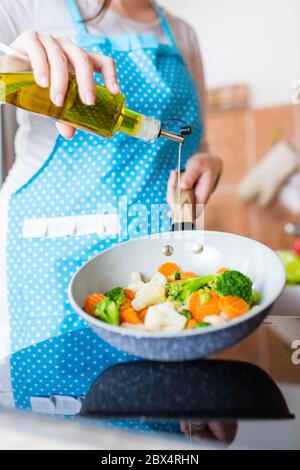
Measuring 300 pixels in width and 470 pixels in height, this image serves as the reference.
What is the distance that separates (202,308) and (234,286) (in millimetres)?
41

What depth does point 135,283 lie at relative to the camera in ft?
1.88

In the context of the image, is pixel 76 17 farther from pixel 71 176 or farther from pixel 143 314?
pixel 143 314

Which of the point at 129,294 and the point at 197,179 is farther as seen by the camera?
the point at 197,179

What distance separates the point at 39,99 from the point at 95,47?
0.74 feet

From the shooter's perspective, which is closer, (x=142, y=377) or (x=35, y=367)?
(x=142, y=377)

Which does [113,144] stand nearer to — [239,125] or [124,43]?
[124,43]

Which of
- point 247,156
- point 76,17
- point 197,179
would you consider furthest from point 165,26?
point 247,156

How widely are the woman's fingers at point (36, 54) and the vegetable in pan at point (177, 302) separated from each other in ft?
0.77

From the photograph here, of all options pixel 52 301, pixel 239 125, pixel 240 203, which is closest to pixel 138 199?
pixel 52 301

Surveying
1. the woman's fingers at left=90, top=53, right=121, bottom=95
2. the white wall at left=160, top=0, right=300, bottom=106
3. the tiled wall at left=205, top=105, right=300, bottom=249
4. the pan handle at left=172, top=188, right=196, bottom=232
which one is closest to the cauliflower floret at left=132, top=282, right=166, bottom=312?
the pan handle at left=172, top=188, right=196, bottom=232

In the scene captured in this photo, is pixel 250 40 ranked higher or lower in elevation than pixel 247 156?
higher

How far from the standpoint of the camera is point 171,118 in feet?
2.31

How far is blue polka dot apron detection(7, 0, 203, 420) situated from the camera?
0.67 m
